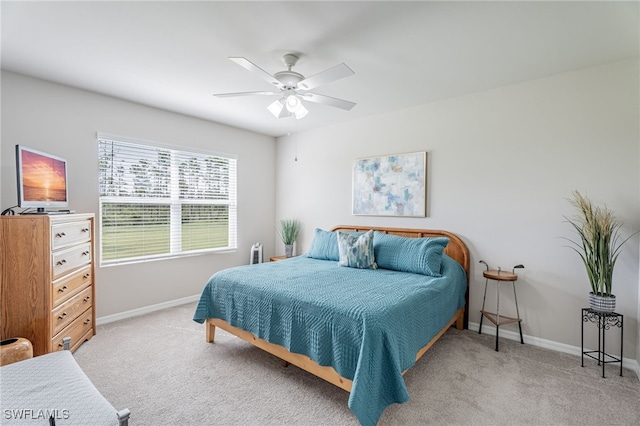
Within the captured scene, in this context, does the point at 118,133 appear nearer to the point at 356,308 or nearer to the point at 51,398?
the point at 51,398

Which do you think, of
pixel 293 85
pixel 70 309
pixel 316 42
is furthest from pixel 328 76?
pixel 70 309

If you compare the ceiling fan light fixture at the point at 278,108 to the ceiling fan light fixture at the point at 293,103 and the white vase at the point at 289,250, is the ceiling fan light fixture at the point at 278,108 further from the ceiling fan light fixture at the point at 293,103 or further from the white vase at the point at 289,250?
the white vase at the point at 289,250

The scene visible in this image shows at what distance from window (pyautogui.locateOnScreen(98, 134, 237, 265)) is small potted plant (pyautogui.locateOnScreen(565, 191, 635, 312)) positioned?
420 cm

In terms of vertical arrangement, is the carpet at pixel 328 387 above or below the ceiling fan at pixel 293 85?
below

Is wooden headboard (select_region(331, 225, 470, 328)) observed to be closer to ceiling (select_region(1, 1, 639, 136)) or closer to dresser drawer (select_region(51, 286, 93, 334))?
ceiling (select_region(1, 1, 639, 136))

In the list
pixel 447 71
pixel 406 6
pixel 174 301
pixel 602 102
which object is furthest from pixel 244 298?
pixel 602 102

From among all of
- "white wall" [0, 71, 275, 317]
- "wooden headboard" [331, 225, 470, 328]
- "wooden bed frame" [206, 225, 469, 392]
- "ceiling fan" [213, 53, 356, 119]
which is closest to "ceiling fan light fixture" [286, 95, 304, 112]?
"ceiling fan" [213, 53, 356, 119]

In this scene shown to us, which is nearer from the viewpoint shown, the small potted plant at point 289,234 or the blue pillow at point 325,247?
the blue pillow at point 325,247

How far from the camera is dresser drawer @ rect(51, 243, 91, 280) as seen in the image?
240cm

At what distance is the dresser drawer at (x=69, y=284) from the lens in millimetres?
2408

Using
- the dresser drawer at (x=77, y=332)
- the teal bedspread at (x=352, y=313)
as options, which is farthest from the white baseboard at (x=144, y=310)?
the teal bedspread at (x=352, y=313)

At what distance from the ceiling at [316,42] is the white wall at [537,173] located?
27 centimetres

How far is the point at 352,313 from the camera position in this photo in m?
1.90

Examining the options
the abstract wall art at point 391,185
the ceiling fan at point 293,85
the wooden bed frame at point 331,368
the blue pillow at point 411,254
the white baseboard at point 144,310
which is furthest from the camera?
the abstract wall art at point 391,185
